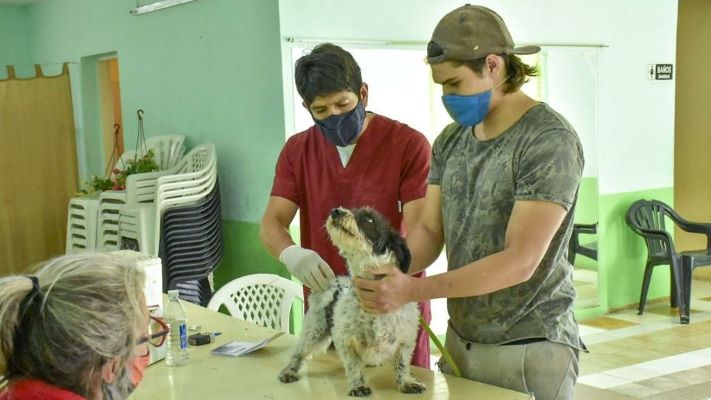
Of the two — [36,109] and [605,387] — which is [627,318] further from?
[36,109]

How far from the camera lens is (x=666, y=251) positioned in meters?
6.05

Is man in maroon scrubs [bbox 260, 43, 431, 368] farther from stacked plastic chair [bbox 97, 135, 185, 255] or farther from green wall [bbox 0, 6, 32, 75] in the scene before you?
green wall [bbox 0, 6, 32, 75]

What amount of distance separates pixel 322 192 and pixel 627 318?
166 inches

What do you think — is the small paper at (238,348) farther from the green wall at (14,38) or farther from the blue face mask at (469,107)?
the green wall at (14,38)

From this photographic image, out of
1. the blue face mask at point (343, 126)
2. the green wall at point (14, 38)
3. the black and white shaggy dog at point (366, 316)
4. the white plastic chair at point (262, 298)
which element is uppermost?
the green wall at point (14, 38)

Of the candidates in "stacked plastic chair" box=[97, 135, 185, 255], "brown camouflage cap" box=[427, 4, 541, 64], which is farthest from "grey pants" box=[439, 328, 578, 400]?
"stacked plastic chair" box=[97, 135, 185, 255]

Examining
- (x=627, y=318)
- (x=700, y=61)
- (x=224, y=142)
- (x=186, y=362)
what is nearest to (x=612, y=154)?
(x=627, y=318)

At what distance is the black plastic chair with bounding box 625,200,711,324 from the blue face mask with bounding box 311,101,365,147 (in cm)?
422

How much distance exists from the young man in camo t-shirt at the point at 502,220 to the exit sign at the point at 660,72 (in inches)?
187

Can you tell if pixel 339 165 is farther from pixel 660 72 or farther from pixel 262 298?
pixel 660 72

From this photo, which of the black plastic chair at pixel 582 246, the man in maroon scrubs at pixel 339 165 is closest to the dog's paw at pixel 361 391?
the man in maroon scrubs at pixel 339 165

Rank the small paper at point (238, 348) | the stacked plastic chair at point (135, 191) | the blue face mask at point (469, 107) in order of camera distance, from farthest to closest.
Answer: the stacked plastic chair at point (135, 191) < the small paper at point (238, 348) < the blue face mask at point (469, 107)

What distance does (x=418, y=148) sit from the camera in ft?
8.02

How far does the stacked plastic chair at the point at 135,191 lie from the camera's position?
486 centimetres
